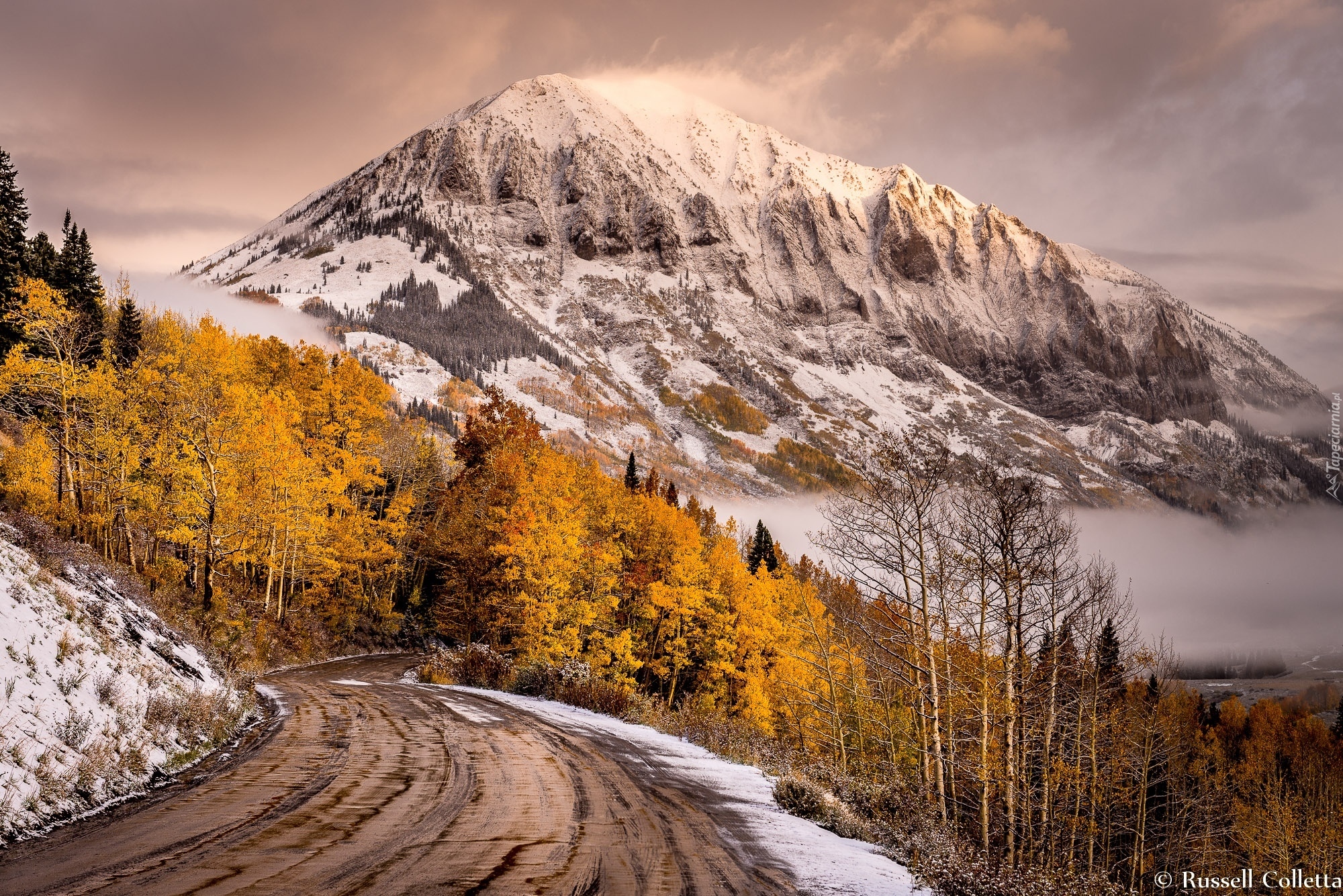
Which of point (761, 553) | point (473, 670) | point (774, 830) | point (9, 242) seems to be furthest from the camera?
point (761, 553)

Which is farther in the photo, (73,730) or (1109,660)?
(1109,660)

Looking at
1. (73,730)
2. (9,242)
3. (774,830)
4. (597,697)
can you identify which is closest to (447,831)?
(774,830)

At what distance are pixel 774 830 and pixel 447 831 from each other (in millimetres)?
3550

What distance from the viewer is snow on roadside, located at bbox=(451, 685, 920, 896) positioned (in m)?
6.04

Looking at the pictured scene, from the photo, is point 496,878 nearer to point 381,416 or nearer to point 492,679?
point 492,679

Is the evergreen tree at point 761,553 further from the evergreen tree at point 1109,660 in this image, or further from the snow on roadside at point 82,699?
the snow on roadside at point 82,699

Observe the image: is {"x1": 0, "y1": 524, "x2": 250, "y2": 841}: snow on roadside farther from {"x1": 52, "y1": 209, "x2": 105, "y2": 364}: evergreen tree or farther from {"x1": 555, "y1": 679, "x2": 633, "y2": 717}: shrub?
{"x1": 52, "y1": 209, "x2": 105, "y2": 364}: evergreen tree

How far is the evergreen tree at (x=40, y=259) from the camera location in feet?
118

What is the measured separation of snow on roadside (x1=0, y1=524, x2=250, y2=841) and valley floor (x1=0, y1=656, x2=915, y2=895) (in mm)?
520

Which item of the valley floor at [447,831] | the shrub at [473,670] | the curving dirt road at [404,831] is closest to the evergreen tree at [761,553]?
the shrub at [473,670]

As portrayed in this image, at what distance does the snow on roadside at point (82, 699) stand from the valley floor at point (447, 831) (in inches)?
20.5

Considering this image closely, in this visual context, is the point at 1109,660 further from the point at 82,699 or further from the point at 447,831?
the point at 82,699

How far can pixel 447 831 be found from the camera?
654cm

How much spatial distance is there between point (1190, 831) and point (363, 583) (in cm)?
4733
